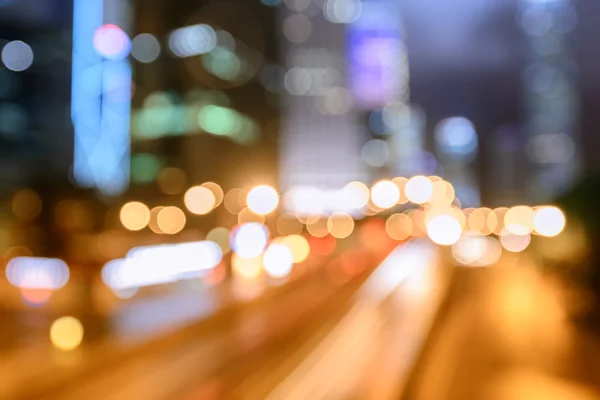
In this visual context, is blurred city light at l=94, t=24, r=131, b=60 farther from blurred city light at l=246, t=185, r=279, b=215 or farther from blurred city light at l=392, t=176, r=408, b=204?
blurred city light at l=392, t=176, r=408, b=204


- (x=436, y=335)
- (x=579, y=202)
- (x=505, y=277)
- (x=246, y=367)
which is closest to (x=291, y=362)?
(x=246, y=367)

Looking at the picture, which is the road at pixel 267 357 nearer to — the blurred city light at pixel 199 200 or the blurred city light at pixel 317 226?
the blurred city light at pixel 317 226

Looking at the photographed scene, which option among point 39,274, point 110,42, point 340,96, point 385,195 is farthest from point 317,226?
point 340,96

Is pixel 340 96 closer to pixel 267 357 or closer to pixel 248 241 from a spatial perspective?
pixel 248 241

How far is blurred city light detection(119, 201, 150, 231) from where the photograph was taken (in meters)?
27.0

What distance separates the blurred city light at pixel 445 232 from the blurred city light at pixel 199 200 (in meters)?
12.2

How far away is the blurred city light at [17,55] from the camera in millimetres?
19922

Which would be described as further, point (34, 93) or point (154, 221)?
point (154, 221)

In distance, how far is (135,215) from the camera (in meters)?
29.4

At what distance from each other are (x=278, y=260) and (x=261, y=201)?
2330cm

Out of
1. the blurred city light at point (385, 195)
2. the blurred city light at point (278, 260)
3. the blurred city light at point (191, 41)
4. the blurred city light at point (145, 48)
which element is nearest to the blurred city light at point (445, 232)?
the blurred city light at point (278, 260)

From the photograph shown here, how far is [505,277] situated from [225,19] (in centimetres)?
4604

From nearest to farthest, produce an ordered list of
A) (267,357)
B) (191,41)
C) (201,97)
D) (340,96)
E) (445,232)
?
(267,357) < (445,232) < (191,41) < (201,97) < (340,96)

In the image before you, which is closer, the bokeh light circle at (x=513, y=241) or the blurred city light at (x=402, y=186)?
the bokeh light circle at (x=513, y=241)
